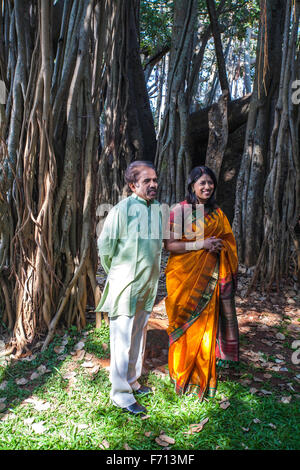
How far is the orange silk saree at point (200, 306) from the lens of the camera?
248cm

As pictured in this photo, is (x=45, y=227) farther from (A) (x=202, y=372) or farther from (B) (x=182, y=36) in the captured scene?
(B) (x=182, y=36)

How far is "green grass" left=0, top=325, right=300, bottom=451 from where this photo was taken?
210 centimetres

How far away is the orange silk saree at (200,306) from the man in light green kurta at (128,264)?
300 millimetres

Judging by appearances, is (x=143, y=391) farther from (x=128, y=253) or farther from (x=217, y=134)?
(x=217, y=134)

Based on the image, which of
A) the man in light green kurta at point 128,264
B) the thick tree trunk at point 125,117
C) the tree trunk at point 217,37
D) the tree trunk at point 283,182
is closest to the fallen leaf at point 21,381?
the man in light green kurta at point 128,264

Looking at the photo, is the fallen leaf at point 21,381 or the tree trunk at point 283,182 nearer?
the fallen leaf at point 21,381

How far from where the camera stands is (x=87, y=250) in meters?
3.23

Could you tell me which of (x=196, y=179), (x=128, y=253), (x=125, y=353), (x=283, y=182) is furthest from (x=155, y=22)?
(x=125, y=353)

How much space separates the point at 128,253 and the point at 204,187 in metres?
0.71

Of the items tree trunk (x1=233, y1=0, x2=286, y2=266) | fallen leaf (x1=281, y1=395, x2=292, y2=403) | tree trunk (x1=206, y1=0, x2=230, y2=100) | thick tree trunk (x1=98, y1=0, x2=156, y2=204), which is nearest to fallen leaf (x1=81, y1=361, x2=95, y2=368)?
fallen leaf (x1=281, y1=395, x2=292, y2=403)

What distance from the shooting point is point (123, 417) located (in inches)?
90.4

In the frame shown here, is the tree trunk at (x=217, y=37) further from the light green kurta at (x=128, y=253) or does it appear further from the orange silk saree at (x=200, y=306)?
the light green kurta at (x=128, y=253)

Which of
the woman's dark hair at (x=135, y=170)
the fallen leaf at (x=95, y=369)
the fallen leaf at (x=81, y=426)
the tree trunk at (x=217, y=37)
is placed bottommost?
the fallen leaf at (x=81, y=426)

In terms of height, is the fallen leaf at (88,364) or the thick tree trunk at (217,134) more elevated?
the thick tree trunk at (217,134)
